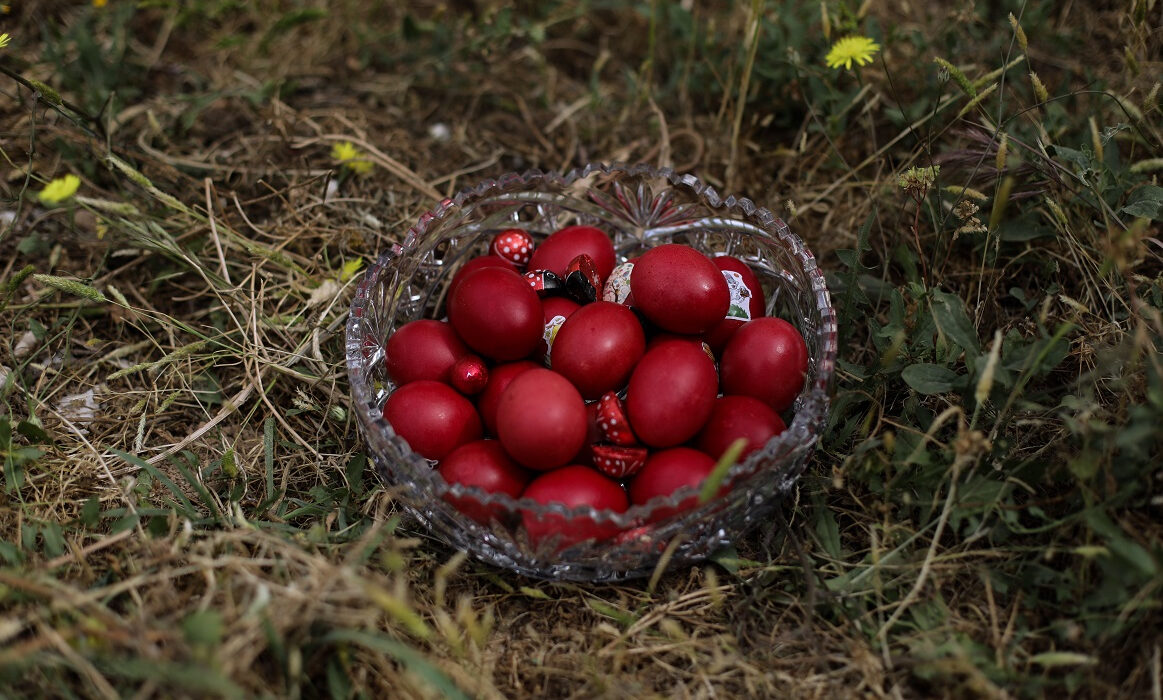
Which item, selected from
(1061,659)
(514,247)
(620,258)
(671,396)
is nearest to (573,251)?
(514,247)

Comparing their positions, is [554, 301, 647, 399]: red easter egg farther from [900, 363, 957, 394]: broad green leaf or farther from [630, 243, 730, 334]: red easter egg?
[900, 363, 957, 394]: broad green leaf

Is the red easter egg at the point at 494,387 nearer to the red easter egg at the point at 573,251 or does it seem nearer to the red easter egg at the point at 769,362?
the red easter egg at the point at 573,251

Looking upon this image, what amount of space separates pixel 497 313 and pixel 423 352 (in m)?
0.25

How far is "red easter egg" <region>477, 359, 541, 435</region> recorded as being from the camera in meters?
2.03

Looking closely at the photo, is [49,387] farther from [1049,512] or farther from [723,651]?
[1049,512]

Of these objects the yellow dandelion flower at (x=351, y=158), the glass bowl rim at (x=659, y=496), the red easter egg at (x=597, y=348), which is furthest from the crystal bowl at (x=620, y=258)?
the yellow dandelion flower at (x=351, y=158)

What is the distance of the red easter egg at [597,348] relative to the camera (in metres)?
1.95

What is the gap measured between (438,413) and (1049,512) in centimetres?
140

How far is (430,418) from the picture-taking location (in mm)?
1961

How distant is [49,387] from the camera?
7.75 feet

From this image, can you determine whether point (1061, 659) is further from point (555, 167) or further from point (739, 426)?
point (555, 167)

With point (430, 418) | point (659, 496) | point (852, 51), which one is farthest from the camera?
point (852, 51)

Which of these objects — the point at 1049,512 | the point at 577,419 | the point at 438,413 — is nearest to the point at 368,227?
the point at 438,413

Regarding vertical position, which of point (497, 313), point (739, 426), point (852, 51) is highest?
point (852, 51)
